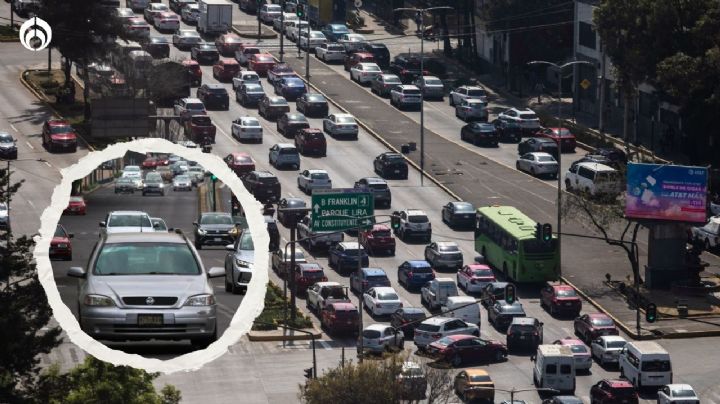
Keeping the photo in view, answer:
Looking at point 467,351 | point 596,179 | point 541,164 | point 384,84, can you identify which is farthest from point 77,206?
point 384,84

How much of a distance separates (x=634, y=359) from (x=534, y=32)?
84.1m

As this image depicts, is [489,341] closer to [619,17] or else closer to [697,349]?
[697,349]

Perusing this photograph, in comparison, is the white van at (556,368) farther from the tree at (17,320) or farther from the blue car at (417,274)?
the tree at (17,320)

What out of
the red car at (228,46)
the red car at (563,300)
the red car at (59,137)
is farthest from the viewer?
the red car at (228,46)

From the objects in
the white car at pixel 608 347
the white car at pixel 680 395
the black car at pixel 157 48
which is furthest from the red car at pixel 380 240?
the black car at pixel 157 48

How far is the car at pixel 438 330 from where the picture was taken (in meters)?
110

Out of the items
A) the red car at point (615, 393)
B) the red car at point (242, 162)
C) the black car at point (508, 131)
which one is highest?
the red car at point (615, 393)

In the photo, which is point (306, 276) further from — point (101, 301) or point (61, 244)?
point (101, 301)

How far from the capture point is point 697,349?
110m

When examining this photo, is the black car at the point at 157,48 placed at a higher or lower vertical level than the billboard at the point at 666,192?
lower

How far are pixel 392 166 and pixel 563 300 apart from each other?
37.6 m

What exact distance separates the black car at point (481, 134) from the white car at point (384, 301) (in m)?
47.8

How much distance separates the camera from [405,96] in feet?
575

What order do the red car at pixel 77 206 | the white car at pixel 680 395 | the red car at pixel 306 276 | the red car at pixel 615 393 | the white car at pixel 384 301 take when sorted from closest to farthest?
the red car at pixel 77 206 < the white car at pixel 680 395 < the red car at pixel 615 393 < the white car at pixel 384 301 < the red car at pixel 306 276
